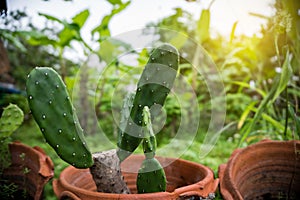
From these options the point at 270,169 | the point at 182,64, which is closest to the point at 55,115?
the point at 270,169

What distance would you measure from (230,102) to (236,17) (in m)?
1.29

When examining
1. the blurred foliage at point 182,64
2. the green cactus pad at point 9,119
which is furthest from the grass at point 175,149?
the green cactus pad at point 9,119

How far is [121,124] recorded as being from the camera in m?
0.92

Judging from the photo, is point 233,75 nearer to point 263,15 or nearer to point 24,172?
point 263,15

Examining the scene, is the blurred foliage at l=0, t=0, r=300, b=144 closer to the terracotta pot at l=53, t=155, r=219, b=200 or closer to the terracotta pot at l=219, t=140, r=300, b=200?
the terracotta pot at l=219, t=140, r=300, b=200

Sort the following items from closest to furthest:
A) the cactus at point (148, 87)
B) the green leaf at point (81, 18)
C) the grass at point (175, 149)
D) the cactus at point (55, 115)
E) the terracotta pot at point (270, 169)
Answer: the cactus at point (55, 115)
the cactus at point (148, 87)
the terracotta pot at point (270, 169)
the grass at point (175, 149)
the green leaf at point (81, 18)

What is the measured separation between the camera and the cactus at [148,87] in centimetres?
89

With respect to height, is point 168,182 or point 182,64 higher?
point 182,64

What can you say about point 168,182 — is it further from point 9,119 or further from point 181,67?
point 181,67

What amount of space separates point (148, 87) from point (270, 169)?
20.3 inches

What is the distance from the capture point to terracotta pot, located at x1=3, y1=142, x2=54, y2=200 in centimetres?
94

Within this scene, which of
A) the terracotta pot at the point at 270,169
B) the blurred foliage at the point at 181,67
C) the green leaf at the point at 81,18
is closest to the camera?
the terracotta pot at the point at 270,169

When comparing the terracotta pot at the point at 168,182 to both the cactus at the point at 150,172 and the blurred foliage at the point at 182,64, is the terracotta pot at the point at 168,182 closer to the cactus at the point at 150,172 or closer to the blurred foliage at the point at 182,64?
the cactus at the point at 150,172

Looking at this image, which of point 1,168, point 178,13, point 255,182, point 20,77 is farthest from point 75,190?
point 20,77
